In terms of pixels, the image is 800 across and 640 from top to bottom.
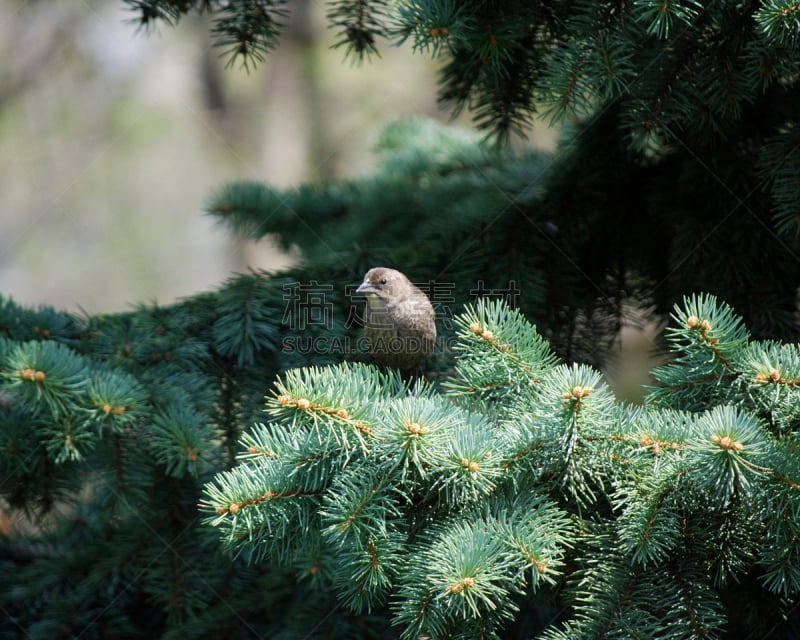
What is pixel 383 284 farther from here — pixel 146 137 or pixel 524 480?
Result: pixel 146 137

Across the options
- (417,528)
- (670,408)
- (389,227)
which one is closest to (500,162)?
(389,227)

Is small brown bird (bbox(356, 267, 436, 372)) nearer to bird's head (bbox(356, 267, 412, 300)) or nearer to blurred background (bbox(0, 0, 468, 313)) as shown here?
bird's head (bbox(356, 267, 412, 300))

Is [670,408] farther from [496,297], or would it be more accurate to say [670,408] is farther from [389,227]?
[389,227]

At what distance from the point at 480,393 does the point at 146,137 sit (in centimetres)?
980

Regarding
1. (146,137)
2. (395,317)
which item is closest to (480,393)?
(395,317)

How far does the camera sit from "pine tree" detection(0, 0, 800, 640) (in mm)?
1545

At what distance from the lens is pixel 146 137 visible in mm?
10438

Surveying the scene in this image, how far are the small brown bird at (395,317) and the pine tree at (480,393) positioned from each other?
0.08 meters

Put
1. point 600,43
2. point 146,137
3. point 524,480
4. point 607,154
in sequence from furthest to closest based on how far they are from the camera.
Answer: point 146,137, point 607,154, point 600,43, point 524,480

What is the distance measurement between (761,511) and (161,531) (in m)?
1.99

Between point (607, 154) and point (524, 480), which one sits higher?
point (607, 154)

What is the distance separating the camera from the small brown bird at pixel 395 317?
9.23ft

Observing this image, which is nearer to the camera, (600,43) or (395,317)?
(600,43)

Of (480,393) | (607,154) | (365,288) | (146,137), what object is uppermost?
(146,137)
